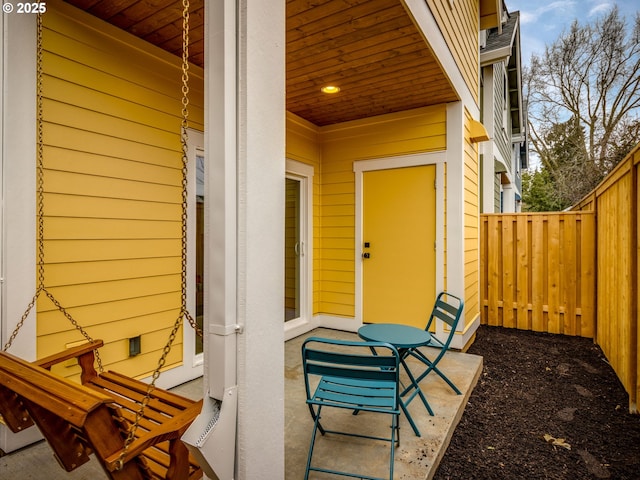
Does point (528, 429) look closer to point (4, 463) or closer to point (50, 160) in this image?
point (4, 463)

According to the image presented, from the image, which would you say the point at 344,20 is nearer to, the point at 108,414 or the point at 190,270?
the point at 190,270

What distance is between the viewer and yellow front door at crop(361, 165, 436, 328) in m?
4.12

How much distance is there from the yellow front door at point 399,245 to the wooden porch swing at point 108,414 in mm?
3069

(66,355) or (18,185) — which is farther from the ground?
(18,185)

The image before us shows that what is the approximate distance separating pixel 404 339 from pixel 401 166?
95.8 inches

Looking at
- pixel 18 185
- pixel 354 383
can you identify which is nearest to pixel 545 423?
pixel 354 383

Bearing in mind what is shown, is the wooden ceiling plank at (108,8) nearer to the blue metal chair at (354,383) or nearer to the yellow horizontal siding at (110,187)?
the yellow horizontal siding at (110,187)

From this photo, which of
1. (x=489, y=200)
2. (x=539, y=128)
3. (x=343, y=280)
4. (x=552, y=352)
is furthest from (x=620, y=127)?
Answer: (x=343, y=280)

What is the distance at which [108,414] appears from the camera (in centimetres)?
119

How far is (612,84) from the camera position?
1094 centimetres

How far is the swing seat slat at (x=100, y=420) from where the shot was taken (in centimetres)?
115

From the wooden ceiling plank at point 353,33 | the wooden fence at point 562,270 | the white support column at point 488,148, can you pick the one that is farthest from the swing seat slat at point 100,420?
the white support column at point 488,148

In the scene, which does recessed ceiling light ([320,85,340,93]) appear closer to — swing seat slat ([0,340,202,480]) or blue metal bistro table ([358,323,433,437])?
blue metal bistro table ([358,323,433,437])

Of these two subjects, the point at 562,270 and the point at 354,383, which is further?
the point at 562,270
